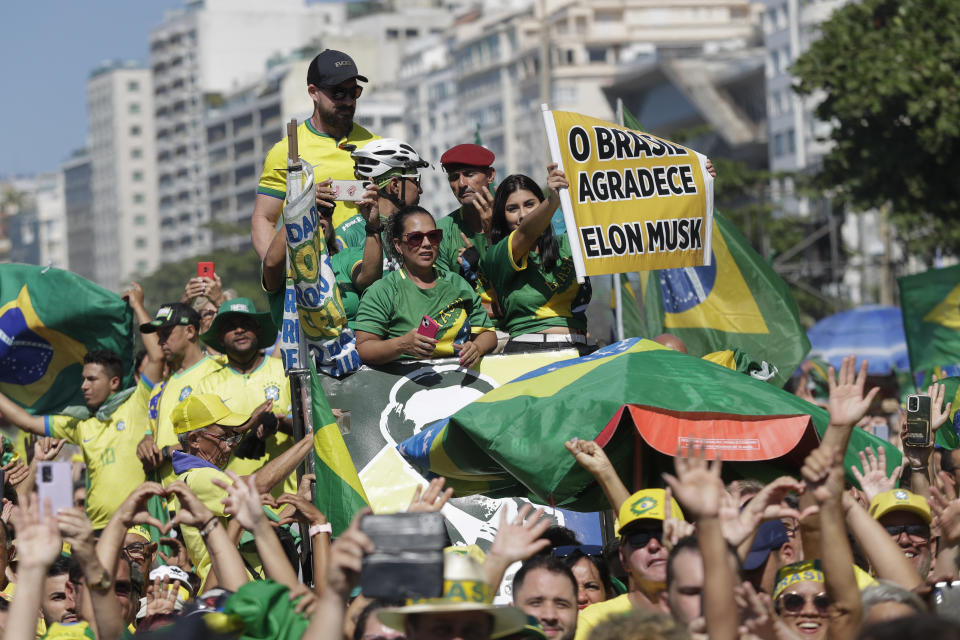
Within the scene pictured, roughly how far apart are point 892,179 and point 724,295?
16.1 metres

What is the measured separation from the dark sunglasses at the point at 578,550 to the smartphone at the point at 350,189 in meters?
1.93

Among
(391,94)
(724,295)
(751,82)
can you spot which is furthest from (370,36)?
(724,295)

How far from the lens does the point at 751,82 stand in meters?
91.0

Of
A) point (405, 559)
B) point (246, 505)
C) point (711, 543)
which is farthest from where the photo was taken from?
point (246, 505)

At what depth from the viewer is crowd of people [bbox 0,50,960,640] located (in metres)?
5.29

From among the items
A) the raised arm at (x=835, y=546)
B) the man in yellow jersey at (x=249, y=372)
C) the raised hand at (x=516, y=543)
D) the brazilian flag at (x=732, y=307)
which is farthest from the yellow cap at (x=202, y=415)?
the raised arm at (x=835, y=546)

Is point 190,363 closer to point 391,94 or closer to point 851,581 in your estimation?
point 851,581

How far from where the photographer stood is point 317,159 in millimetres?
9195

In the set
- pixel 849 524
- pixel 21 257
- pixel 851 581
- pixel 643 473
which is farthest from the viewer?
pixel 21 257

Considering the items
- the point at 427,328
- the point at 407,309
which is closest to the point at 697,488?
the point at 427,328

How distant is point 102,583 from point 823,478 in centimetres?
228

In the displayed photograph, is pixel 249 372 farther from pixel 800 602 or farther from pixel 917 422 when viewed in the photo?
pixel 800 602

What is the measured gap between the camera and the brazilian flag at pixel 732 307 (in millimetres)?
11359

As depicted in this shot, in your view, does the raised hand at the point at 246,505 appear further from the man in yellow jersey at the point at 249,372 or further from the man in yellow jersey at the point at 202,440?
the man in yellow jersey at the point at 249,372
